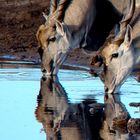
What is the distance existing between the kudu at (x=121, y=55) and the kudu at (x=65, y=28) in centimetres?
137

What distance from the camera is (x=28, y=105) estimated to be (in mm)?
10812

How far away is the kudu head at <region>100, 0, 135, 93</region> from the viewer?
1151 cm

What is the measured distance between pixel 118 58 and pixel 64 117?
5.76 feet

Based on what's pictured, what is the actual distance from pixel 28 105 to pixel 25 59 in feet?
12.4

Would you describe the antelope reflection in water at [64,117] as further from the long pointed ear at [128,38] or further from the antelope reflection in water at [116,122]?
the long pointed ear at [128,38]

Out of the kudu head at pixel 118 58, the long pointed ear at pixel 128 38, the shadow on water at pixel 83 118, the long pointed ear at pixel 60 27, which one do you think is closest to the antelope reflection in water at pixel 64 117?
the shadow on water at pixel 83 118

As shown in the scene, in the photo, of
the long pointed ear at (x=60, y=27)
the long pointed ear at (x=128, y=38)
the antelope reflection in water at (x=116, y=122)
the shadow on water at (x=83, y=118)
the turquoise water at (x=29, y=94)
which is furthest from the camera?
the long pointed ear at (x=60, y=27)

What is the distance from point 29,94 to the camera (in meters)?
11.5

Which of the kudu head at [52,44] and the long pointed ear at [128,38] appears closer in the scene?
the long pointed ear at [128,38]

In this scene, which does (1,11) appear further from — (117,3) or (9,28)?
(117,3)

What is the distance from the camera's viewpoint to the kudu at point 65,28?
515 inches

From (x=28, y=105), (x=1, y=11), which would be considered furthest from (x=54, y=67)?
(x=1, y=11)

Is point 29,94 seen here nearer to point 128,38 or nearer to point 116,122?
point 128,38

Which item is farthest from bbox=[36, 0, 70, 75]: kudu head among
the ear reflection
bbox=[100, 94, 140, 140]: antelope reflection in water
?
bbox=[100, 94, 140, 140]: antelope reflection in water
